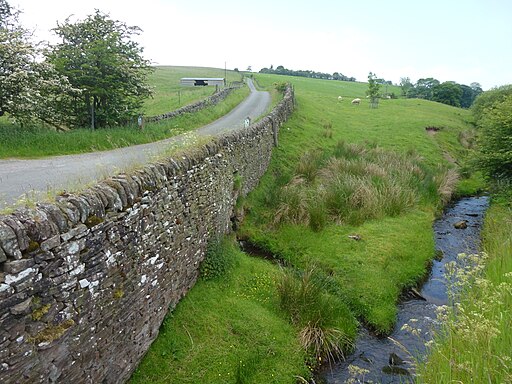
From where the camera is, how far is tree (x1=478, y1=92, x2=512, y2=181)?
737 inches

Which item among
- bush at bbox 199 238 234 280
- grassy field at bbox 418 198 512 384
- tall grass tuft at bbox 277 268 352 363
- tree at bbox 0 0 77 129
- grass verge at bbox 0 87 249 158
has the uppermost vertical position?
tree at bbox 0 0 77 129

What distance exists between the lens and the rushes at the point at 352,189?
14562 millimetres

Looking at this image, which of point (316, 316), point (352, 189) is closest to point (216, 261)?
point (316, 316)

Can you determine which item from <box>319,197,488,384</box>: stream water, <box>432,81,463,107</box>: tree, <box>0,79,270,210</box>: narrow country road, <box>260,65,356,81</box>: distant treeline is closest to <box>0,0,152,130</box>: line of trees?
<box>0,79,270,210</box>: narrow country road

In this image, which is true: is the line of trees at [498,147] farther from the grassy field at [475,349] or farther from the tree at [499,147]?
the grassy field at [475,349]

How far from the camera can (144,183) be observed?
7.00 m

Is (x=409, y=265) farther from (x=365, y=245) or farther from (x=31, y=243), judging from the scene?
(x=31, y=243)

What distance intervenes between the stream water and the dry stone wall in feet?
12.5

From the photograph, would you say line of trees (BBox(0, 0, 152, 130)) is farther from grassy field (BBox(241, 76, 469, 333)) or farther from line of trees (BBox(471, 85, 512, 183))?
line of trees (BBox(471, 85, 512, 183))

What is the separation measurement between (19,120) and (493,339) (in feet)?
51.0

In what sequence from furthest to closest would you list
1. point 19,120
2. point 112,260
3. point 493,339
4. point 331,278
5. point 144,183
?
point 19,120
point 331,278
point 144,183
point 112,260
point 493,339

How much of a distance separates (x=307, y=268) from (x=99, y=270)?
6.52m

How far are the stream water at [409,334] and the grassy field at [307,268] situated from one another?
35cm

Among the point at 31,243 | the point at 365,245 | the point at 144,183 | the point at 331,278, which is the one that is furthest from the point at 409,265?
the point at 31,243
